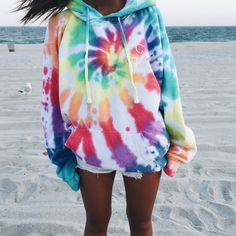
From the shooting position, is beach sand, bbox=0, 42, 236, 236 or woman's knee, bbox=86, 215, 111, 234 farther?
beach sand, bbox=0, 42, 236, 236

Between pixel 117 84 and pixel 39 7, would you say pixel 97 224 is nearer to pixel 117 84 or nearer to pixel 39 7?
pixel 117 84

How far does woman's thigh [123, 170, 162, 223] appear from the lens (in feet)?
5.46

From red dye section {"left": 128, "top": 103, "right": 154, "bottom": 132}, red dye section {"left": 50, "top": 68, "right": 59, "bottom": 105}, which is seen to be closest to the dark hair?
red dye section {"left": 50, "top": 68, "right": 59, "bottom": 105}

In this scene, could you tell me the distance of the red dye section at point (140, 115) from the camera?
1.60 metres

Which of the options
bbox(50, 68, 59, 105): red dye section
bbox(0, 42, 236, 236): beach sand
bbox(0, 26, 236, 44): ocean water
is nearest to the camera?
bbox(50, 68, 59, 105): red dye section

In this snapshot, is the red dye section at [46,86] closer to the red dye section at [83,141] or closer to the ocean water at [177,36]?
the red dye section at [83,141]

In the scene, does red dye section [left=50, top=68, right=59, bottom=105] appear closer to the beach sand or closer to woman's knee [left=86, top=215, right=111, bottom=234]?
woman's knee [left=86, top=215, right=111, bottom=234]

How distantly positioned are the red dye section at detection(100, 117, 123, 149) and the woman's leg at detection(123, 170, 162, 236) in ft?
0.55

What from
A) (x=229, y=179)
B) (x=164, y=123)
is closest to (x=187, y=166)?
(x=229, y=179)

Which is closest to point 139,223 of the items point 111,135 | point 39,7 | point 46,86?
point 111,135

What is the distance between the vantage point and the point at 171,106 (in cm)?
166

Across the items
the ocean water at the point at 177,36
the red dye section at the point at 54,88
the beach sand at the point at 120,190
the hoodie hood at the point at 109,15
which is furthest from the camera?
the ocean water at the point at 177,36

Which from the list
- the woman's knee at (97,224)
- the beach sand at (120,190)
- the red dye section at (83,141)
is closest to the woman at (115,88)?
the red dye section at (83,141)

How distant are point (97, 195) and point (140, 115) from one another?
0.36 meters
